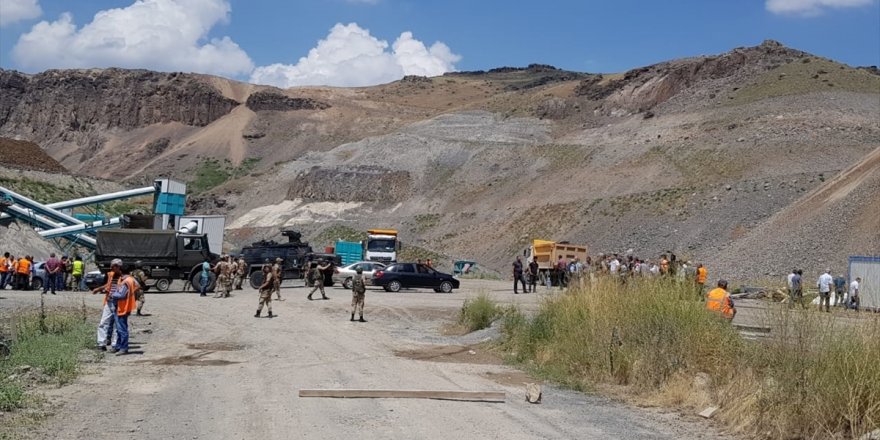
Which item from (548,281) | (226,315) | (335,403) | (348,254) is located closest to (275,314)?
(226,315)

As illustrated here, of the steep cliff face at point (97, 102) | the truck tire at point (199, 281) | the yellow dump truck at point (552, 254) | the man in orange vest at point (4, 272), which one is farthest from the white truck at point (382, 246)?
the steep cliff face at point (97, 102)

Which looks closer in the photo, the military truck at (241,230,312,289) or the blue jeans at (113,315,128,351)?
the blue jeans at (113,315,128,351)

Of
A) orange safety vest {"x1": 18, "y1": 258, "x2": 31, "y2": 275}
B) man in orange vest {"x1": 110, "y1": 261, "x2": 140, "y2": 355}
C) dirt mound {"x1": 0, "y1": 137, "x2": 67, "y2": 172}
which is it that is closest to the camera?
man in orange vest {"x1": 110, "y1": 261, "x2": 140, "y2": 355}

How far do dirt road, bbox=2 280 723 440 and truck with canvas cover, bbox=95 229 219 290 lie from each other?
12465 millimetres

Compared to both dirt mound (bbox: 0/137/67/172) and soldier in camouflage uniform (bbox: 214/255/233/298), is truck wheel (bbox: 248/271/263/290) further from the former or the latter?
dirt mound (bbox: 0/137/67/172)

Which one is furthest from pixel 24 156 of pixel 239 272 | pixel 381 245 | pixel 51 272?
pixel 51 272

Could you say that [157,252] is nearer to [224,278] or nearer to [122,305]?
[224,278]

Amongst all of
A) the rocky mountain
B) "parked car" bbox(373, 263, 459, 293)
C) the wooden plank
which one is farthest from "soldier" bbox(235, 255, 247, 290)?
the rocky mountain

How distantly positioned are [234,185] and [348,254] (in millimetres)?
47395

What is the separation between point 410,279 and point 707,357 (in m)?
24.3

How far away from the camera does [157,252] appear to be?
32.0 m

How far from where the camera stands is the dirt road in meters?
8.84

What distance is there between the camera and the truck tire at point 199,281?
31.3 meters

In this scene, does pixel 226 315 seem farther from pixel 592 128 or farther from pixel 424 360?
pixel 592 128
